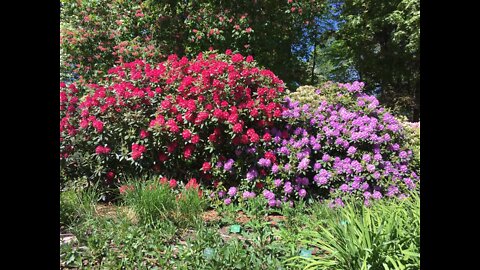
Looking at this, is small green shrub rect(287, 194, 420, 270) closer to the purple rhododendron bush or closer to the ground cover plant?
the ground cover plant

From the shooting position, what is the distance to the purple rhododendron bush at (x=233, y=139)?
374 centimetres

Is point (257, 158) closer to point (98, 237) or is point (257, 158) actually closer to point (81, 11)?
point (98, 237)

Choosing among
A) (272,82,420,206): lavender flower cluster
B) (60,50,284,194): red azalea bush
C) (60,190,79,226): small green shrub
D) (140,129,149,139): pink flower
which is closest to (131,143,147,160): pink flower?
(60,50,284,194): red azalea bush

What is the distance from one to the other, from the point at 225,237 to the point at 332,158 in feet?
5.46

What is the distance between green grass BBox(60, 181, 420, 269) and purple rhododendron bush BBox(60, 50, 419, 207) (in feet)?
1.98

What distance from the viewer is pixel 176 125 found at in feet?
12.4

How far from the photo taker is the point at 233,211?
11.0ft

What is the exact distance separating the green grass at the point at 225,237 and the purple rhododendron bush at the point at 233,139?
0.60 metres

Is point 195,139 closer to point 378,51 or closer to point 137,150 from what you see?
point 137,150

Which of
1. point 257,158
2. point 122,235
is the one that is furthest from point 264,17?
point 122,235

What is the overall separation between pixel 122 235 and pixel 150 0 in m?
5.75

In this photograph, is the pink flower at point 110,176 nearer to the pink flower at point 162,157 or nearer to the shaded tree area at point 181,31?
the pink flower at point 162,157

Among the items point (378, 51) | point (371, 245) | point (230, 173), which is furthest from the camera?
point (378, 51)

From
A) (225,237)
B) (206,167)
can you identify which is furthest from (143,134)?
(225,237)
